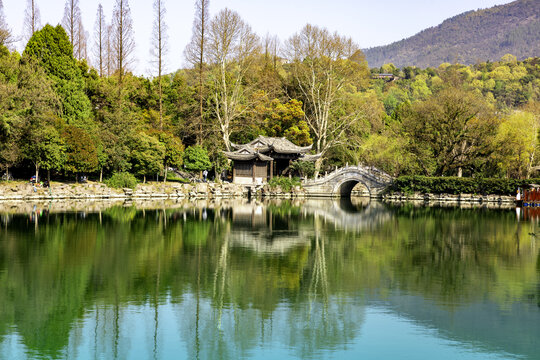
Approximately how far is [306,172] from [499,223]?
24.2m

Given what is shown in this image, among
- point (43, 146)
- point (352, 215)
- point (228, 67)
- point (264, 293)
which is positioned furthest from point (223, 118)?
point (264, 293)

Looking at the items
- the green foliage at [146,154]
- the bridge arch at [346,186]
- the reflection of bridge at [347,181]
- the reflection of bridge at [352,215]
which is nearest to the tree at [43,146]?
the green foliage at [146,154]

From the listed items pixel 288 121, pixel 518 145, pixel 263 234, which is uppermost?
pixel 288 121

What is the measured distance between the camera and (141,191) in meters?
42.5

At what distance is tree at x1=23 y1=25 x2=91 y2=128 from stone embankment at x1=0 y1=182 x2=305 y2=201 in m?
4.92

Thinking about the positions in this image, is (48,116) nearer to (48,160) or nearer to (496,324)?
(48,160)

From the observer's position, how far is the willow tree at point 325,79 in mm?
51531

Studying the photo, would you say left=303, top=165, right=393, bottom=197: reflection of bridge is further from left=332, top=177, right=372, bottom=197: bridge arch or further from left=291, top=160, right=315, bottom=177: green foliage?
left=291, top=160, right=315, bottom=177: green foliage

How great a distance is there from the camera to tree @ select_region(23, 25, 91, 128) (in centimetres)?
4169

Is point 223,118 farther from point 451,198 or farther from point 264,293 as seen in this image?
point 264,293

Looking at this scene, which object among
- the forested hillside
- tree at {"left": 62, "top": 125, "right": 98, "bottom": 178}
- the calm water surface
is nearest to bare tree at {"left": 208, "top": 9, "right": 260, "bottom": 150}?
the forested hillside

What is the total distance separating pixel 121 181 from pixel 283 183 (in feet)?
45.4

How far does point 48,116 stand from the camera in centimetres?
A: 3741

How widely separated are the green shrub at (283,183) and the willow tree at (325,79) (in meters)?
3.78
